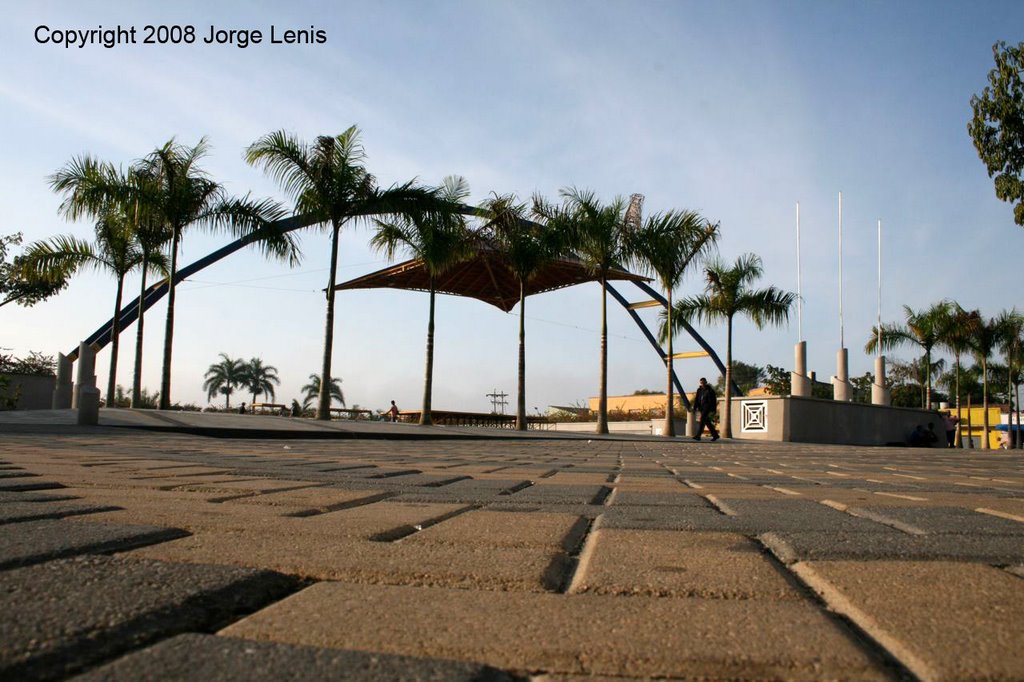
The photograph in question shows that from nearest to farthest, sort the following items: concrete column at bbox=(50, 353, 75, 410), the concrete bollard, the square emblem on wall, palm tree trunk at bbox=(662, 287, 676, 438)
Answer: the concrete bollard → concrete column at bbox=(50, 353, 75, 410) → palm tree trunk at bbox=(662, 287, 676, 438) → the square emblem on wall

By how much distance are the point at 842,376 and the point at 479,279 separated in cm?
1542

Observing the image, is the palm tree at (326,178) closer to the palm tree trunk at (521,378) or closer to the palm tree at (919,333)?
the palm tree trunk at (521,378)

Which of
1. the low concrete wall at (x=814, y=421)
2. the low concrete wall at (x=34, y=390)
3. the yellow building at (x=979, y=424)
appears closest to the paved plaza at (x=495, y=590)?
the low concrete wall at (x=814, y=421)

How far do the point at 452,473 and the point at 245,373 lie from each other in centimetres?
5877

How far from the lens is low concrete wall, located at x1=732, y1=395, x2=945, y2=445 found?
24188 millimetres

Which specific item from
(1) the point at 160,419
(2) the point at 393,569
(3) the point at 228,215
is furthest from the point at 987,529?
(3) the point at 228,215

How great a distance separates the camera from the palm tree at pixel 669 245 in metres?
21.2

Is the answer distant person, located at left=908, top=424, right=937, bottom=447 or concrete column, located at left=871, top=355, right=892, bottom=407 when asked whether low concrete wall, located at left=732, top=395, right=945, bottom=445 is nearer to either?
concrete column, located at left=871, top=355, right=892, bottom=407

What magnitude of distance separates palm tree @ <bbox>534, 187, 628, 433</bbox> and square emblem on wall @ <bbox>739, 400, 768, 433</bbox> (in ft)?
23.1

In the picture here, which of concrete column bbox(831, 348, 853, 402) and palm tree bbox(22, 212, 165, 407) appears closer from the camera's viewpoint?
palm tree bbox(22, 212, 165, 407)

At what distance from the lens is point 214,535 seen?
1.94m

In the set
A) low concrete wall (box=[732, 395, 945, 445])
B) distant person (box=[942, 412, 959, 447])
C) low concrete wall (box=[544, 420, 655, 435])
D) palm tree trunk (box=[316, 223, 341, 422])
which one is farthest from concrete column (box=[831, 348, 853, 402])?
palm tree trunk (box=[316, 223, 341, 422])

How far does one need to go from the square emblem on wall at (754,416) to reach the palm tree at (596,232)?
277 inches

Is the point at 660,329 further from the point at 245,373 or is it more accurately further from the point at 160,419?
the point at 245,373
